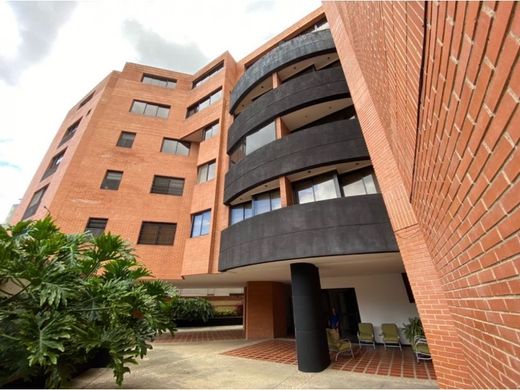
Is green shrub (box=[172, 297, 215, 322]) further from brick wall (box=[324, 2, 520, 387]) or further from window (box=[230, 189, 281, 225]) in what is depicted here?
brick wall (box=[324, 2, 520, 387])

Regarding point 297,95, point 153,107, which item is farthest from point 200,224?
point 153,107

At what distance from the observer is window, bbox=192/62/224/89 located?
18625mm

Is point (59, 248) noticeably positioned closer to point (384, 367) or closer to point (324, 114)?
point (384, 367)

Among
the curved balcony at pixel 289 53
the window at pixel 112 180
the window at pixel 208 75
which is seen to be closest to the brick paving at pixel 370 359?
the window at pixel 112 180

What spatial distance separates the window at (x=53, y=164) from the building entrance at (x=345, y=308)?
20.3 m

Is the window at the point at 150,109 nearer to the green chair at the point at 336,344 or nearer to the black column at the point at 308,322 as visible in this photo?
the black column at the point at 308,322

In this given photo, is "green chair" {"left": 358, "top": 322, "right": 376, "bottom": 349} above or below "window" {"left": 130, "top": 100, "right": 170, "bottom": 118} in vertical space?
below

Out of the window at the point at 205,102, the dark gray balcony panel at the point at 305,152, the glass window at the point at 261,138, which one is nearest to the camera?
the dark gray balcony panel at the point at 305,152

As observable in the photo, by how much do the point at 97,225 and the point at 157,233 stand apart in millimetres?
3263

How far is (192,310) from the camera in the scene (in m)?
20.6

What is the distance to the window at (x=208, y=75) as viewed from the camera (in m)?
18.6

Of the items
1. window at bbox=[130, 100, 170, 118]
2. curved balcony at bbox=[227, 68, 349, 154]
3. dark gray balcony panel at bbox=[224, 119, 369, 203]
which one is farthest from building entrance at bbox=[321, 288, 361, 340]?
window at bbox=[130, 100, 170, 118]

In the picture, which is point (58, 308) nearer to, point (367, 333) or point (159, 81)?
point (367, 333)

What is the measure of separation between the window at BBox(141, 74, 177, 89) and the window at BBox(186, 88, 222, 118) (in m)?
3.32
